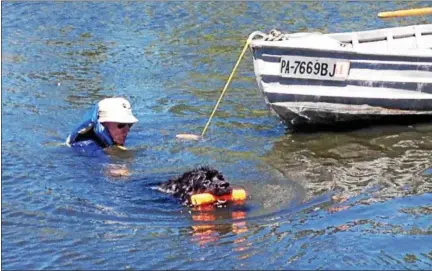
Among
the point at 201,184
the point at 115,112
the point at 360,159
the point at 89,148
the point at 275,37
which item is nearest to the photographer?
the point at 201,184

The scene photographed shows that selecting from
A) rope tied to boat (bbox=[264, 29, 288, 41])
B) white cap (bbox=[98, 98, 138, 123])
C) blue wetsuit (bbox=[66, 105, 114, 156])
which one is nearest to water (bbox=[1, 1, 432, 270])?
blue wetsuit (bbox=[66, 105, 114, 156])

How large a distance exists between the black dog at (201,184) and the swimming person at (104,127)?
4.85 feet

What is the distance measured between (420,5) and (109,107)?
1196 centimetres

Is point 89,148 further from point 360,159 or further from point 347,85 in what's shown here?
point 347,85

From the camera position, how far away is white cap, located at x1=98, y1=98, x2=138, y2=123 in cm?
948

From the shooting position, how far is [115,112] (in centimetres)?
950

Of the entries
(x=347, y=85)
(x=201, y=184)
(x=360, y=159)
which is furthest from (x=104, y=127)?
(x=347, y=85)

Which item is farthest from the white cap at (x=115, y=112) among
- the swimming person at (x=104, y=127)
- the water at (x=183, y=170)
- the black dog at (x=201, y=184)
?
the black dog at (x=201, y=184)

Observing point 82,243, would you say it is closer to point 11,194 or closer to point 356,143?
point 11,194

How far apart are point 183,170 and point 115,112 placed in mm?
913

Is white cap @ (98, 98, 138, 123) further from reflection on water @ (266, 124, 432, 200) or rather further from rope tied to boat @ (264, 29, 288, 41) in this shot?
rope tied to boat @ (264, 29, 288, 41)

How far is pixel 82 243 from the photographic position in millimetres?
7363

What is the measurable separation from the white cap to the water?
0.47 meters

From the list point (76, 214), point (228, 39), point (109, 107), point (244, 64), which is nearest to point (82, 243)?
point (76, 214)
